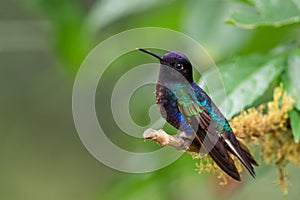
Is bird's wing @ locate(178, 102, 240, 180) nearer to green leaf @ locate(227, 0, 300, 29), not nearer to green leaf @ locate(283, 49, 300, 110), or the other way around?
green leaf @ locate(283, 49, 300, 110)

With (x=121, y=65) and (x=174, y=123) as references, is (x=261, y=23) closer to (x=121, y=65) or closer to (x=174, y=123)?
(x=174, y=123)

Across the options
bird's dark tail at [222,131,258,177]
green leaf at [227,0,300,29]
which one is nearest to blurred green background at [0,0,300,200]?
green leaf at [227,0,300,29]

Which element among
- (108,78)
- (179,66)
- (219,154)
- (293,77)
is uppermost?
(179,66)

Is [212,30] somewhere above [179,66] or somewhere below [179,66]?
below

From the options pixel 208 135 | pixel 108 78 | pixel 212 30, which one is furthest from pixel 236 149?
pixel 108 78

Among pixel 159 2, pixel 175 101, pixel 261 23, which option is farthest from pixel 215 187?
pixel 175 101

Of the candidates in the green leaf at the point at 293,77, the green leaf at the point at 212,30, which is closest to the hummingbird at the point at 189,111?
the green leaf at the point at 293,77

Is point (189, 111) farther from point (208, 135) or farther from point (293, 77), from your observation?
point (293, 77)
